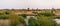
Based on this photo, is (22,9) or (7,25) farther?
(22,9)

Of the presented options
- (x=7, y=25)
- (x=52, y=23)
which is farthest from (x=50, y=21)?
(x=7, y=25)

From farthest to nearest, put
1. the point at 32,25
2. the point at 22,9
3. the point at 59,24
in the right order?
the point at 22,9 < the point at 59,24 < the point at 32,25

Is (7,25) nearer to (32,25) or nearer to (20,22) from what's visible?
(20,22)

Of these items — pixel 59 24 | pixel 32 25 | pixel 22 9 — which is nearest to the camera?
pixel 32 25

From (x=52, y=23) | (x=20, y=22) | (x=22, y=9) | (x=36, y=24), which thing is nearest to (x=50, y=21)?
(x=52, y=23)

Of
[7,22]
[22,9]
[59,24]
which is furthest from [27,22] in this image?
[22,9]

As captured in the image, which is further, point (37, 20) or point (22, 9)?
point (22, 9)

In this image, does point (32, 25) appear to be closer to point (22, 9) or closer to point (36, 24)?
point (36, 24)

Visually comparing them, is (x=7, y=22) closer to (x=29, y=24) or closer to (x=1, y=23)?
(x=1, y=23)
